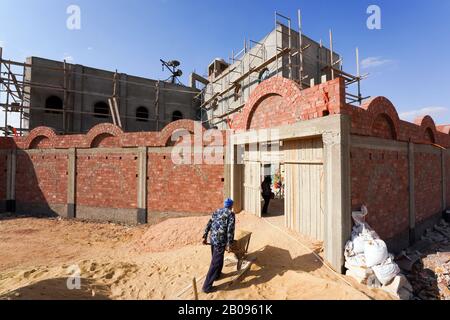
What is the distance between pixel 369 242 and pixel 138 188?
8.71 meters

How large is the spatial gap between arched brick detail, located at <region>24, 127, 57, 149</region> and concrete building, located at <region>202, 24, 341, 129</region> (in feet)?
33.2

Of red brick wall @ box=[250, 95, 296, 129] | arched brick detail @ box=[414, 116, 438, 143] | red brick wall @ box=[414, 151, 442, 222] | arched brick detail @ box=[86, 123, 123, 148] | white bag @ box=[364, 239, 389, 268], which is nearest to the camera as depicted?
white bag @ box=[364, 239, 389, 268]

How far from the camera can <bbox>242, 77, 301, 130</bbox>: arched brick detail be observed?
6.03 m

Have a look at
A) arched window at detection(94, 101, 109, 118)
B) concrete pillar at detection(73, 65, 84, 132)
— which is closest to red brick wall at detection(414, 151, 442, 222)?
arched window at detection(94, 101, 109, 118)

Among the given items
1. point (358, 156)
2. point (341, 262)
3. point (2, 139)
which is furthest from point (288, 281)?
point (2, 139)

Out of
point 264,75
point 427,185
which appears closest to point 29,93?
point 264,75

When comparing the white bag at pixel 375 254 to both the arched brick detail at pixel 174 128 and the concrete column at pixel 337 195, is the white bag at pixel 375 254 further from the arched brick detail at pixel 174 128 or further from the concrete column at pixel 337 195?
the arched brick detail at pixel 174 128

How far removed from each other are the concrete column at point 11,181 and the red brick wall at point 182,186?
8338 millimetres

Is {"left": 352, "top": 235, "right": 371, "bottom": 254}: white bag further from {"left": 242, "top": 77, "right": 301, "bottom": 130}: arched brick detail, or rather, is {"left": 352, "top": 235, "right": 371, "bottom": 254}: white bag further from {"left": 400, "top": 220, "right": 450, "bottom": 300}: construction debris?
{"left": 242, "top": 77, "right": 301, "bottom": 130}: arched brick detail

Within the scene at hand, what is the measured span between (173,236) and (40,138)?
10.1 m

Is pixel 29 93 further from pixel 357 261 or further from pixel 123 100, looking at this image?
pixel 357 261

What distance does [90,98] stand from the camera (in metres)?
16.7

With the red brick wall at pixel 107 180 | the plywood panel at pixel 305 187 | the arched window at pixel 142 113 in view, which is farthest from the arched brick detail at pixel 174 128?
the arched window at pixel 142 113

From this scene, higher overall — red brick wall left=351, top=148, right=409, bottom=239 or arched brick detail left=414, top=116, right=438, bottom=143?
arched brick detail left=414, top=116, right=438, bottom=143
